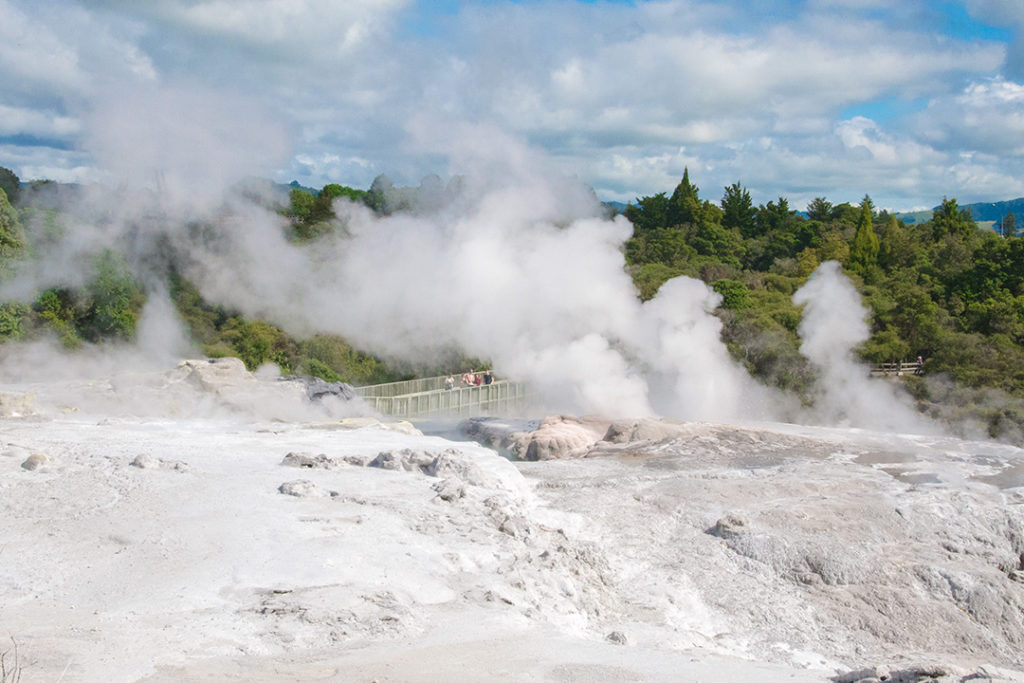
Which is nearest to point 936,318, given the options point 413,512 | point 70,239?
point 413,512

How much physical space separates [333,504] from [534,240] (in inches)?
463

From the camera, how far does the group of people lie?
2170 centimetres

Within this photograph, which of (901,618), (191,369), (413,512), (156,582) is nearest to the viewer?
(156,582)

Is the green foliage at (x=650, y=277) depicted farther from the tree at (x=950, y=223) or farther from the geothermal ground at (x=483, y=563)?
the geothermal ground at (x=483, y=563)

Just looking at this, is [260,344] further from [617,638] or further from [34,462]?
[617,638]

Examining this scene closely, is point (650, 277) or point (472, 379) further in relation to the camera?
point (650, 277)

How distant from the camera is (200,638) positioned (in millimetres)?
6293

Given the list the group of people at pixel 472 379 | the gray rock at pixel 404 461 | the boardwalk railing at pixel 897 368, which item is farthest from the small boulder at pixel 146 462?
the boardwalk railing at pixel 897 368

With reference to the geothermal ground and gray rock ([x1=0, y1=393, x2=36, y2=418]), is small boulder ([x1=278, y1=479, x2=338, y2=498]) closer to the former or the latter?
the geothermal ground

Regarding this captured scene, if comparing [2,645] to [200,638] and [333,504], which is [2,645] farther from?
[333,504]

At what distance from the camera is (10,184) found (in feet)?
83.7

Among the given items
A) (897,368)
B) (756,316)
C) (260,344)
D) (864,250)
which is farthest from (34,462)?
(864,250)

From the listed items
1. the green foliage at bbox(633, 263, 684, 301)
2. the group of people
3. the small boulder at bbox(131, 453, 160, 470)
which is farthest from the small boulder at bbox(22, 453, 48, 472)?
the green foliage at bbox(633, 263, 684, 301)

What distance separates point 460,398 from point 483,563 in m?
13.5
